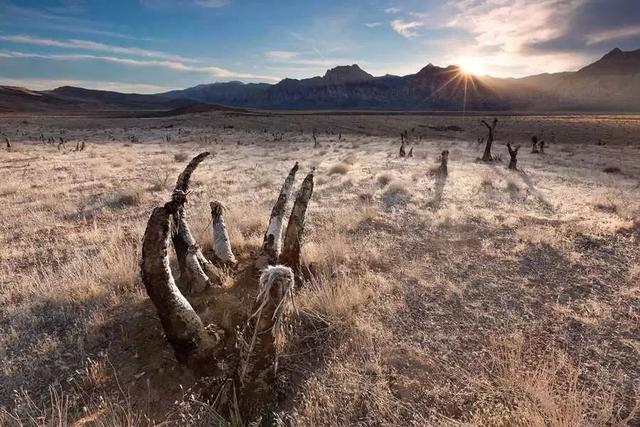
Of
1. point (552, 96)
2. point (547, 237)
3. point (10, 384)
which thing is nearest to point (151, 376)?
point (10, 384)

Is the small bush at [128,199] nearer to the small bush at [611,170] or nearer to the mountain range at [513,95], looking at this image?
the small bush at [611,170]

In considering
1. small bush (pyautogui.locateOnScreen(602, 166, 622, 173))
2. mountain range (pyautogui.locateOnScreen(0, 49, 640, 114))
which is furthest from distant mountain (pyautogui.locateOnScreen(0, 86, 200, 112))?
small bush (pyautogui.locateOnScreen(602, 166, 622, 173))

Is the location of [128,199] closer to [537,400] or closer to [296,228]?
[296,228]

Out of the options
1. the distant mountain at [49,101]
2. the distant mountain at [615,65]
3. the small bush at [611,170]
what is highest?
the distant mountain at [615,65]

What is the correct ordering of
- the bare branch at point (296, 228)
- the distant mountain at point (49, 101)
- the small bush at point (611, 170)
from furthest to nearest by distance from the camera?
1. the distant mountain at point (49, 101)
2. the small bush at point (611, 170)
3. the bare branch at point (296, 228)

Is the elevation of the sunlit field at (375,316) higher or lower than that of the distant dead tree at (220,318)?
lower

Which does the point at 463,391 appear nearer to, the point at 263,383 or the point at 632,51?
the point at 263,383

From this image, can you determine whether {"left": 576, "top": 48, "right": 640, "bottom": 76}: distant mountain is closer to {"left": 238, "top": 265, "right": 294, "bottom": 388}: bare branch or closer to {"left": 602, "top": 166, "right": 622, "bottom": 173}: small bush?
{"left": 602, "top": 166, "right": 622, "bottom": 173}: small bush

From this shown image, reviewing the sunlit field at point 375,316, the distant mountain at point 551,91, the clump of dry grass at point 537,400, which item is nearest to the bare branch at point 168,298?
the sunlit field at point 375,316

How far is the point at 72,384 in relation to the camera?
3.60m

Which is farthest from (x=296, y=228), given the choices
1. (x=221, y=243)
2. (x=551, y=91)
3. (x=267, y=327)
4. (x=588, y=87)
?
(x=588, y=87)

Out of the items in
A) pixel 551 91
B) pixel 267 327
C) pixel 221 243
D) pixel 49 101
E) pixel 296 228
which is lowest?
pixel 221 243

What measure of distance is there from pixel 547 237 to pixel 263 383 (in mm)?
7141

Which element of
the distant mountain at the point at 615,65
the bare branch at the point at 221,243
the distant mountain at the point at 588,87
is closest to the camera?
the bare branch at the point at 221,243
